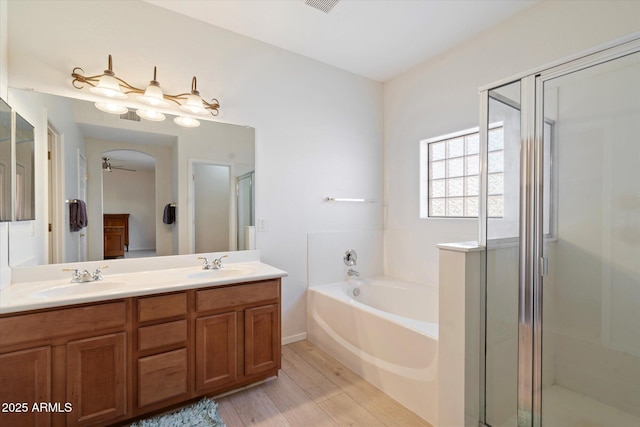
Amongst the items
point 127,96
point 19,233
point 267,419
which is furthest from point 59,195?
point 267,419

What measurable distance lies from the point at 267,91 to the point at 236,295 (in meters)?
1.81

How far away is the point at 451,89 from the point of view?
274 centimetres

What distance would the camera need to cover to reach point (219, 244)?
2.44 m

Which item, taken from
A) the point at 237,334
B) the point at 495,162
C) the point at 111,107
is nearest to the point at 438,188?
the point at 495,162

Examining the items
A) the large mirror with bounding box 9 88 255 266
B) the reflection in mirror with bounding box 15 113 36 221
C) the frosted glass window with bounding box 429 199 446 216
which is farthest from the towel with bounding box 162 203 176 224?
the frosted glass window with bounding box 429 199 446 216

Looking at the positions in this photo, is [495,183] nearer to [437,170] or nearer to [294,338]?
[437,170]

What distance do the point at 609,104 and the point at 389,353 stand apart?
6.51 feet

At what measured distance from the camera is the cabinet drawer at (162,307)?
1643mm

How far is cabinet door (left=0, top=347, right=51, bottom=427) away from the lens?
1341 millimetres

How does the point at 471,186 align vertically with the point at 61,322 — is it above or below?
above

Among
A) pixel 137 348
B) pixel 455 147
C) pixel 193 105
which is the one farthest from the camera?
pixel 455 147

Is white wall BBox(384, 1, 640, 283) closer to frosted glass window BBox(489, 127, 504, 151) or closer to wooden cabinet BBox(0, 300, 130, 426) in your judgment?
frosted glass window BBox(489, 127, 504, 151)

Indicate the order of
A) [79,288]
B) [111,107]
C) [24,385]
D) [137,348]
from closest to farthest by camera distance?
1. [24,385]
2. [137,348]
3. [79,288]
4. [111,107]

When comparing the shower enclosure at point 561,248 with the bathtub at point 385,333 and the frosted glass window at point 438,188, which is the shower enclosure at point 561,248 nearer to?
the bathtub at point 385,333
